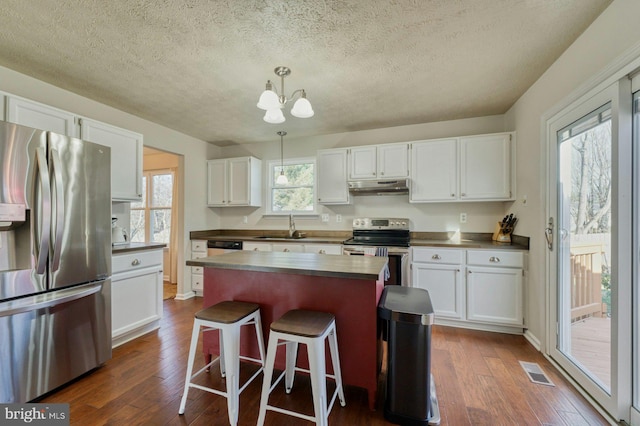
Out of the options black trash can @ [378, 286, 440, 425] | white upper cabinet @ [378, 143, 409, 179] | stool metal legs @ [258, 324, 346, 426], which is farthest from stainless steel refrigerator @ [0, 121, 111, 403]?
white upper cabinet @ [378, 143, 409, 179]

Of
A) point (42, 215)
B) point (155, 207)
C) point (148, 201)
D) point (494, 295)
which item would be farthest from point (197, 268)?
point (494, 295)

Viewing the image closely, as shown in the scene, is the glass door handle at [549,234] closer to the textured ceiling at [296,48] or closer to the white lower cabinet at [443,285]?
the white lower cabinet at [443,285]

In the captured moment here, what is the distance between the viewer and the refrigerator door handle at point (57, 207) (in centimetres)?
179

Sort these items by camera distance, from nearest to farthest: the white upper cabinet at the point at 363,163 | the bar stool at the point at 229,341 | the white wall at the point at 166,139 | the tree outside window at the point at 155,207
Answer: the bar stool at the point at 229,341
the white wall at the point at 166,139
the white upper cabinet at the point at 363,163
the tree outside window at the point at 155,207

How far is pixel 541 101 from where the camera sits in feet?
7.87

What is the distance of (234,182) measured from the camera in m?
4.30

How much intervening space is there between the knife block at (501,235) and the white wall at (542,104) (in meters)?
0.20

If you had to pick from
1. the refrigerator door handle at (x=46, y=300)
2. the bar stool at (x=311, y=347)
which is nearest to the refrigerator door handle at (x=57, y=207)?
the refrigerator door handle at (x=46, y=300)

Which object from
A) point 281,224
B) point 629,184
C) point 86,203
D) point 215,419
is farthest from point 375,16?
point 281,224

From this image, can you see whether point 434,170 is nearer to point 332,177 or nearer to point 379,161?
point 379,161

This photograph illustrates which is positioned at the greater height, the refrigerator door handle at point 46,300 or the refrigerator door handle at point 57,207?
the refrigerator door handle at point 57,207

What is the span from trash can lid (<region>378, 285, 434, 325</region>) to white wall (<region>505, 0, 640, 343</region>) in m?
1.46

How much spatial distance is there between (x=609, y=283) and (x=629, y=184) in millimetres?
603

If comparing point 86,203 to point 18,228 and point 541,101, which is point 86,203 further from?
point 541,101
